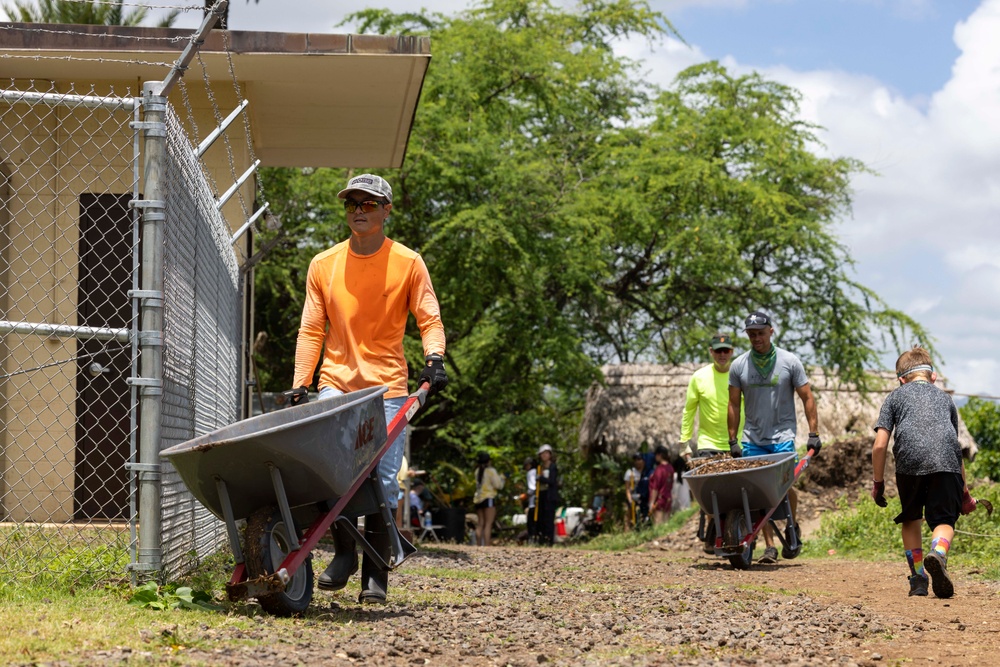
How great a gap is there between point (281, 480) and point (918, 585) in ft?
13.9

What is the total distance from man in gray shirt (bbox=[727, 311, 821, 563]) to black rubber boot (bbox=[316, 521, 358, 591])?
5.15 meters

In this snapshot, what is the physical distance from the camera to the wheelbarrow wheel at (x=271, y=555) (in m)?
5.60

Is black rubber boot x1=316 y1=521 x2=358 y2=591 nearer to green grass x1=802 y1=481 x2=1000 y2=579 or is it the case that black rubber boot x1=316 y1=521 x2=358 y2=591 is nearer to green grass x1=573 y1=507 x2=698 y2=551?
green grass x1=802 y1=481 x2=1000 y2=579

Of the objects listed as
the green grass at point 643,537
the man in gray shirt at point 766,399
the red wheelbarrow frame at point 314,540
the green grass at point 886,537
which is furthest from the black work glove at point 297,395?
the green grass at point 643,537

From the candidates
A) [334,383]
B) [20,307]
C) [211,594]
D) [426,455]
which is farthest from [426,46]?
[426,455]

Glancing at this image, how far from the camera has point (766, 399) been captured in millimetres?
10992

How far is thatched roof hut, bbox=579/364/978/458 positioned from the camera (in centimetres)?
2366

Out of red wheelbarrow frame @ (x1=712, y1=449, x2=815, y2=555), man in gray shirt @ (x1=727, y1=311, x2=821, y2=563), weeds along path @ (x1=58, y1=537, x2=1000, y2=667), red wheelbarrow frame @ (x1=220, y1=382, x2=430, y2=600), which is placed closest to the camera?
weeds along path @ (x1=58, y1=537, x2=1000, y2=667)

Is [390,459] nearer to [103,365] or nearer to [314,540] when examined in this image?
[314,540]

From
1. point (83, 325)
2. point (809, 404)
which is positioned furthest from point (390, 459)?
A: point (809, 404)

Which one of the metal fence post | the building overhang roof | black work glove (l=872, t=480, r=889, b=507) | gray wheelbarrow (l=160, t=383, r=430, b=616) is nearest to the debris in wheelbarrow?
black work glove (l=872, t=480, r=889, b=507)

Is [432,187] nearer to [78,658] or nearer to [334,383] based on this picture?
[334,383]

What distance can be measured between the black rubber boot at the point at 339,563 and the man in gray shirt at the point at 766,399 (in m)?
5.15

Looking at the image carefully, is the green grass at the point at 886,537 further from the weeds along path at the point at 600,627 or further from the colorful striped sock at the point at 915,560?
the weeds along path at the point at 600,627
